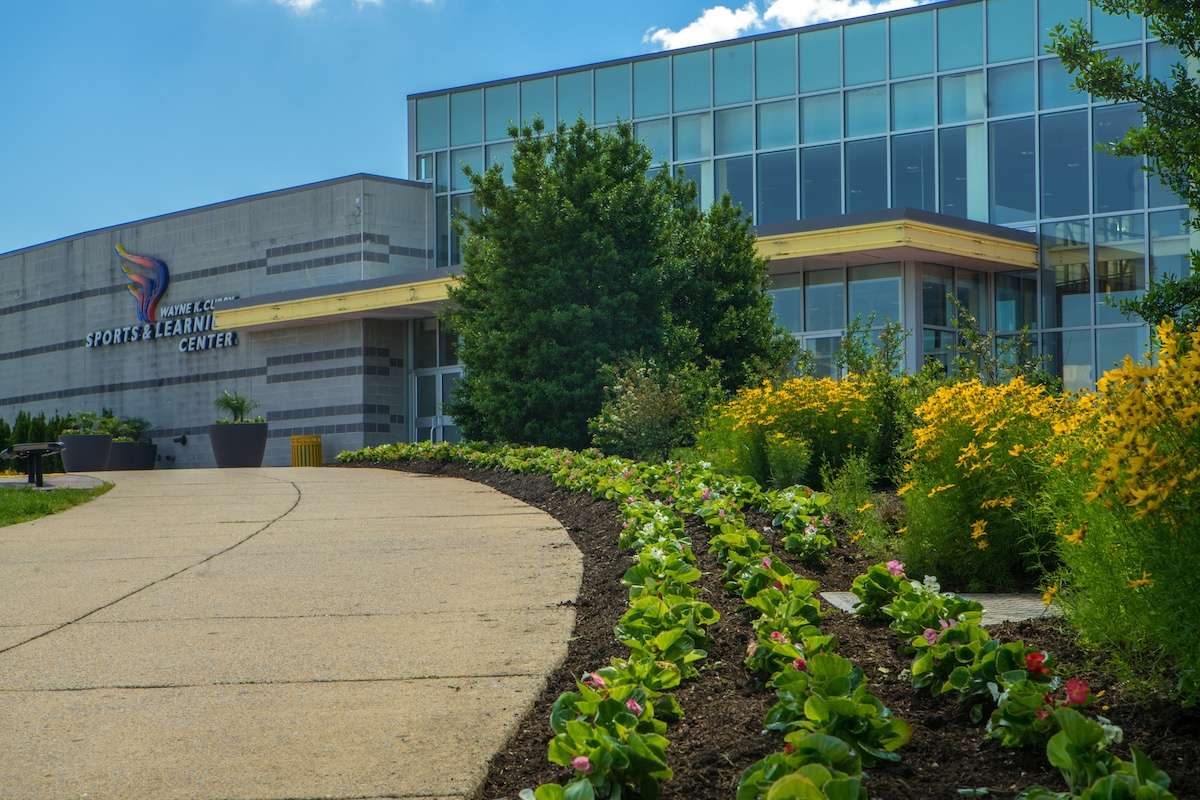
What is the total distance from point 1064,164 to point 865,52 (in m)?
5.46

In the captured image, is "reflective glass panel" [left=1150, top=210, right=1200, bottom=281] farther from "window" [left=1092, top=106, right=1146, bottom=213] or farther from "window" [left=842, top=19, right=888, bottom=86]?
"window" [left=842, top=19, right=888, bottom=86]

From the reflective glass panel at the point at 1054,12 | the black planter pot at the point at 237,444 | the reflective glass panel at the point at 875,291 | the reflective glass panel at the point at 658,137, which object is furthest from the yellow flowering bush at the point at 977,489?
the reflective glass panel at the point at 658,137

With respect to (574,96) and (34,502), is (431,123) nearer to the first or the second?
(574,96)

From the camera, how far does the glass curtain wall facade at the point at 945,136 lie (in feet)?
88.9

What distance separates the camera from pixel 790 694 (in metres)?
3.89

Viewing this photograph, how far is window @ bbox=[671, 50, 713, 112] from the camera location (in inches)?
1289

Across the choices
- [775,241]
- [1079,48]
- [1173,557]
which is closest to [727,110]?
[775,241]

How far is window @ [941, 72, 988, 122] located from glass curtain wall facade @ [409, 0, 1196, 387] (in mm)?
31

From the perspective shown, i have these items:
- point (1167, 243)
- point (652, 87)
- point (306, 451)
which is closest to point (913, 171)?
point (1167, 243)

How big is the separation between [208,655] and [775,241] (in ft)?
67.9

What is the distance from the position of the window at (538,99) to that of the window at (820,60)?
740cm

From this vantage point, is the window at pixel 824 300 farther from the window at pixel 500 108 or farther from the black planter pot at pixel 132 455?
the black planter pot at pixel 132 455

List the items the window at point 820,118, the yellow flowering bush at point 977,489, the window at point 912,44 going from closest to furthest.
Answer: the yellow flowering bush at point 977,489, the window at point 912,44, the window at point 820,118

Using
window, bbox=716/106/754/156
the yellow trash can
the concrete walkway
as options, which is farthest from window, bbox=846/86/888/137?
the concrete walkway
